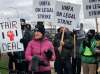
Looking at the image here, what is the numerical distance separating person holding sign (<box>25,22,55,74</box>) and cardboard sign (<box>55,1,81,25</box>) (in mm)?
4954

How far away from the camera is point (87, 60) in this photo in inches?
629

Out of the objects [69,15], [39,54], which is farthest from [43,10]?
[39,54]

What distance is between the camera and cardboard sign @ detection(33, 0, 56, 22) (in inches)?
734

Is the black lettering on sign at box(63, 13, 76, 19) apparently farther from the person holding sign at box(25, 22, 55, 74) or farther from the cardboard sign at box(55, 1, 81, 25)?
the person holding sign at box(25, 22, 55, 74)

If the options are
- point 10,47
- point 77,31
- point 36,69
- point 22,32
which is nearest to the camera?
point 36,69

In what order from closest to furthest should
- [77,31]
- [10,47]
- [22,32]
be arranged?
1. [10,47]
2. [22,32]
3. [77,31]

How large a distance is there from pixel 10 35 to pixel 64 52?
1957mm

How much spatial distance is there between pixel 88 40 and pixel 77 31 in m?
2.41

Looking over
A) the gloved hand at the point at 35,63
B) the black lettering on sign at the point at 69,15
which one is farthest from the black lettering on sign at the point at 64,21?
the gloved hand at the point at 35,63

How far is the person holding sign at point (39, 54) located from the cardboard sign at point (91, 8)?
426 centimetres

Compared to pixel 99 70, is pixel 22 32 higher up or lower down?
higher up

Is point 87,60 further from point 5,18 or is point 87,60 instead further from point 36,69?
point 36,69

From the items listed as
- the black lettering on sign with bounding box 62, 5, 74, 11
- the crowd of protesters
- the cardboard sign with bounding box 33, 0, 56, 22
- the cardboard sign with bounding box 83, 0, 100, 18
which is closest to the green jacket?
the crowd of protesters

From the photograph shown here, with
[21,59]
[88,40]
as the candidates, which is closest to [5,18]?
[21,59]
